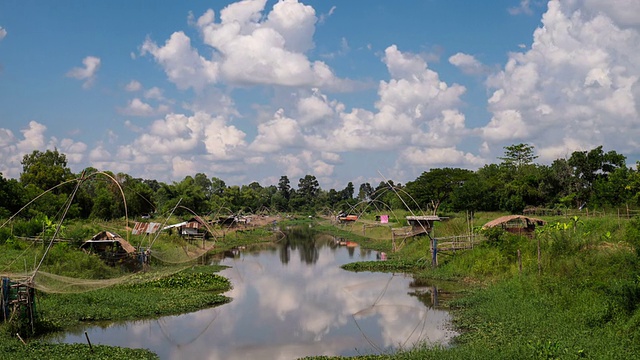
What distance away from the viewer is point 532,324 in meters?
13.3

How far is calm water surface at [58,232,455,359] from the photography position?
1389 centimetres

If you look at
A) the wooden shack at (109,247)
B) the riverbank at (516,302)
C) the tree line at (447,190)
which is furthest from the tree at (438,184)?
the wooden shack at (109,247)

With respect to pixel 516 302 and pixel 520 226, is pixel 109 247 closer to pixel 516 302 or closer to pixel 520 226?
pixel 516 302

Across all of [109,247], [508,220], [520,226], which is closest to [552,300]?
[508,220]

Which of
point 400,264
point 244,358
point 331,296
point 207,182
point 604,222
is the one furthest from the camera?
point 207,182

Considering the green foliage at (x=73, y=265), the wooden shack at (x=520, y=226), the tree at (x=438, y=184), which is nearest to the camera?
the green foliage at (x=73, y=265)

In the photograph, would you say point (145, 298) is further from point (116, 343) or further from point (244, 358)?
point (244, 358)

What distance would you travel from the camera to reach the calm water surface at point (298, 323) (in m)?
13.9

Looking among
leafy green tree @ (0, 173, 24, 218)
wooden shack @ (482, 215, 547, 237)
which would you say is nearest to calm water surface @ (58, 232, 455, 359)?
wooden shack @ (482, 215, 547, 237)

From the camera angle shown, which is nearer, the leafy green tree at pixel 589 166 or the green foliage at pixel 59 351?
the green foliage at pixel 59 351

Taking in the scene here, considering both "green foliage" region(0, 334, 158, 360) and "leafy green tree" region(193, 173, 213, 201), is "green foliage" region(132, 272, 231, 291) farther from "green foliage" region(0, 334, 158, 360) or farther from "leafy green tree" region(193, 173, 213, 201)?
"leafy green tree" region(193, 173, 213, 201)

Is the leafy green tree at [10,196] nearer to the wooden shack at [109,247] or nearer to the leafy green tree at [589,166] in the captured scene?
the wooden shack at [109,247]

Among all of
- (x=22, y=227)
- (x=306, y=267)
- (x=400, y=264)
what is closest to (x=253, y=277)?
(x=306, y=267)

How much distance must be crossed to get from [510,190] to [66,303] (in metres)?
41.1
